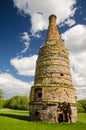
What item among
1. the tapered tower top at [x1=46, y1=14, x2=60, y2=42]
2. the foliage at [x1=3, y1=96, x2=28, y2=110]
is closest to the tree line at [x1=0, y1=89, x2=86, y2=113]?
the foliage at [x1=3, y1=96, x2=28, y2=110]

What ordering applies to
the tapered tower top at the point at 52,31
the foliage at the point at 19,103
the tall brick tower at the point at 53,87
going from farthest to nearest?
the foliage at the point at 19,103 → the tapered tower top at the point at 52,31 → the tall brick tower at the point at 53,87

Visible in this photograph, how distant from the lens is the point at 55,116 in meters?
26.3

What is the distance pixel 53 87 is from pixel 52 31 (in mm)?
10283

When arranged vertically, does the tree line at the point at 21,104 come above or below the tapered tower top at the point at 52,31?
below

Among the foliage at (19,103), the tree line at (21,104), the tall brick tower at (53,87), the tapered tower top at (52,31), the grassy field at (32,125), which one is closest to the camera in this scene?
the grassy field at (32,125)

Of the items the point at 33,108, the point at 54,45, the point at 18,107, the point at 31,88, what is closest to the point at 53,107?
the point at 33,108

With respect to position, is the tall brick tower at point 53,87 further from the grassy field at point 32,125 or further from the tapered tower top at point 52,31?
the grassy field at point 32,125

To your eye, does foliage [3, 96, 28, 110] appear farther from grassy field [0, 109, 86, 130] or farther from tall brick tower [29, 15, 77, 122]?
grassy field [0, 109, 86, 130]

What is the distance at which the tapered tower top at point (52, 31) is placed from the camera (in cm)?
3284

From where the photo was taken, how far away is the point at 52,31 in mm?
33406

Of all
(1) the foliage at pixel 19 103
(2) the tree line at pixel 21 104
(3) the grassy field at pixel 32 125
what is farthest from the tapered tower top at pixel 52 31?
(1) the foliage at pixel 19 103

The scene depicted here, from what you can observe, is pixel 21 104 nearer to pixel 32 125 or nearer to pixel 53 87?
pixel 53 87

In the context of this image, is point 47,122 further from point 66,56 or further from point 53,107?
point 66,56

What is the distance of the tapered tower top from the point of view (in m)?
32.8
